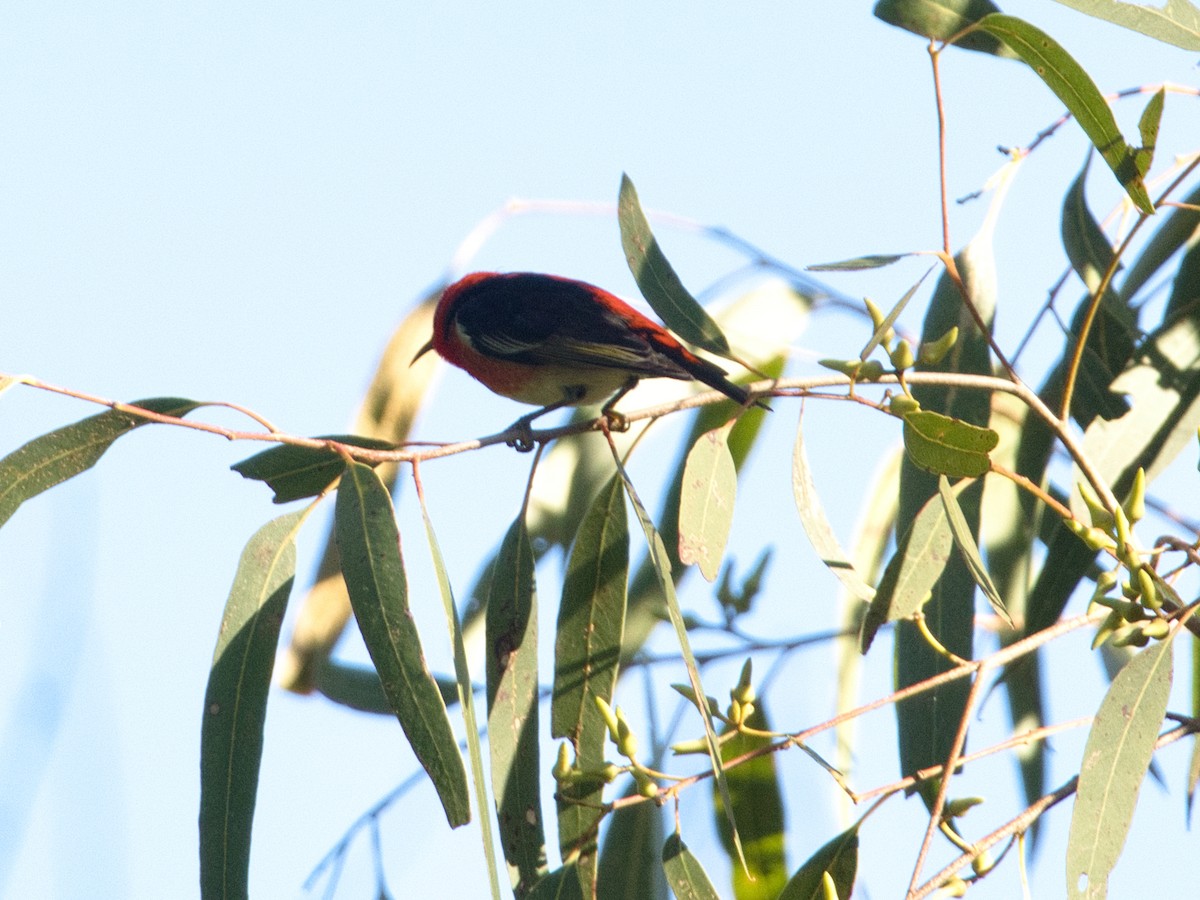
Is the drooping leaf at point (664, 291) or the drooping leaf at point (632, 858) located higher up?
the drooping leaf at point (664, 291)

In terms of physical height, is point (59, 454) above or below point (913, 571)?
above

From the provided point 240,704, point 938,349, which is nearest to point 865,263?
point 938,349

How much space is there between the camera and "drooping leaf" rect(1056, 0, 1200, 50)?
213 cm

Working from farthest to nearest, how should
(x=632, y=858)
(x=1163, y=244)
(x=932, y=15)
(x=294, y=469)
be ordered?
1. (x=1163, y=244)
2. (x=632, y=858)
3. (x=932, y=15)
4. (x=294, y=469)

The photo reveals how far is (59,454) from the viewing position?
1.89 meters

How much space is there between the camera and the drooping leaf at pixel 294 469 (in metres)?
2.08

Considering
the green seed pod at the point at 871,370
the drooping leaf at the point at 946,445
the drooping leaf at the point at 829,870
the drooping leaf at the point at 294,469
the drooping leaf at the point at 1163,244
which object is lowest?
the drooping leaf at the point at 829,870

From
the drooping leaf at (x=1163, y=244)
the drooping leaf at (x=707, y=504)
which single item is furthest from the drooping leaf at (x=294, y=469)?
the drooping leaf at (x=1163, y=244)

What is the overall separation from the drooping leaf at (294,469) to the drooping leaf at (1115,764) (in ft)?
3.80

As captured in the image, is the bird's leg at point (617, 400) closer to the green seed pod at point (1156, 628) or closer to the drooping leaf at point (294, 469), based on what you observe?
the drooping leaf at point (294, 469)

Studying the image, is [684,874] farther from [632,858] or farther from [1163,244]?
[1163,244]

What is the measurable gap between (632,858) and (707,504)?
97 cm

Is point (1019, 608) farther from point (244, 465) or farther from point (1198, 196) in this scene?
point (244, 465)

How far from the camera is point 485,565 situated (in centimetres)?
298
